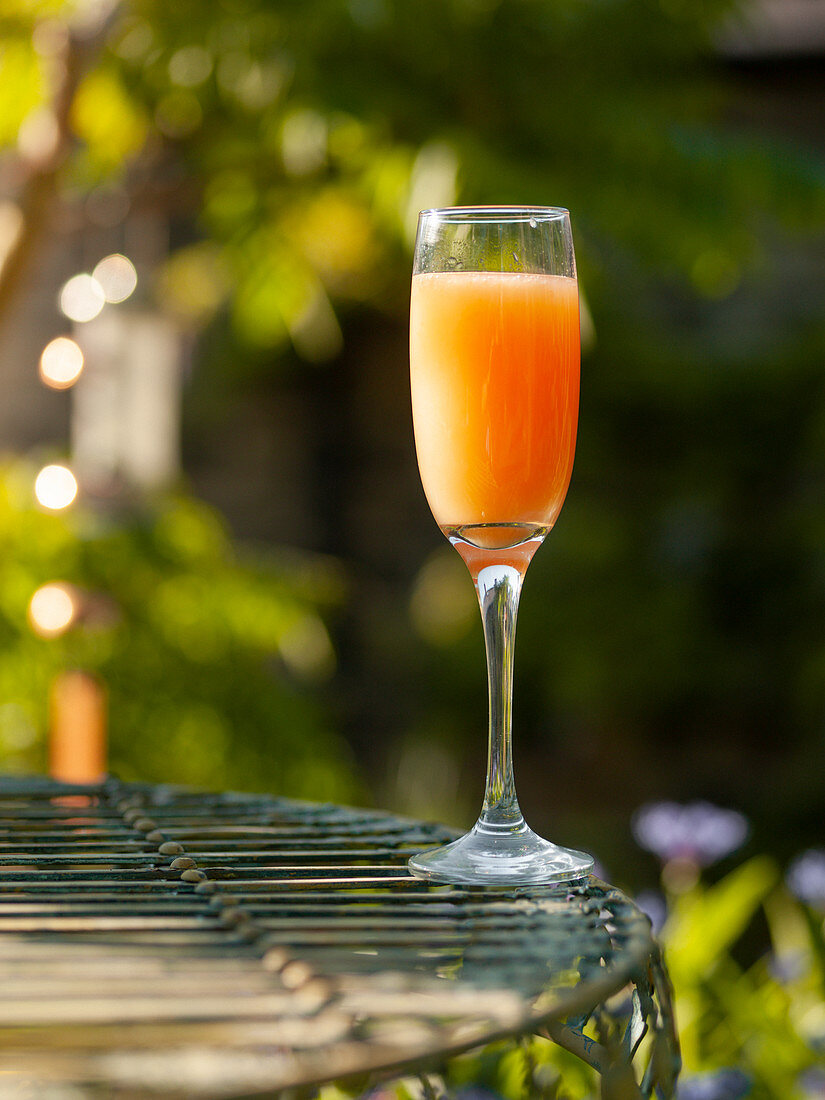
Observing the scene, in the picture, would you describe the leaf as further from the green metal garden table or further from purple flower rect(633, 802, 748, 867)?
the green metal garden table

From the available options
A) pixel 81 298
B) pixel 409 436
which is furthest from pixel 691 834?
pixel 409 436

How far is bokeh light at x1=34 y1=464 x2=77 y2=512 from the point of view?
1.59 metres

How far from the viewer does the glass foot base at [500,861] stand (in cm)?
65

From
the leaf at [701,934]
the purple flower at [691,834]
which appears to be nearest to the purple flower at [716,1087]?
the leaf at [701,934]

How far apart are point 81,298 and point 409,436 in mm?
2798

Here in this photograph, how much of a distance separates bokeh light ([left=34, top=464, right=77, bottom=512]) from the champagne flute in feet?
3.08

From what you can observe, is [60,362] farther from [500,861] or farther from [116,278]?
[500,861]

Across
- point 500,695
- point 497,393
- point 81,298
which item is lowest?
point 500,695

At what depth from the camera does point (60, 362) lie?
1605 mm

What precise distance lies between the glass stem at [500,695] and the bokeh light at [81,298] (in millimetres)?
1348

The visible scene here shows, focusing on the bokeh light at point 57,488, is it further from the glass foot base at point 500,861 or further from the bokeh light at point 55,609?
the glass foot base at point 500,861

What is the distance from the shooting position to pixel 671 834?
1747mm

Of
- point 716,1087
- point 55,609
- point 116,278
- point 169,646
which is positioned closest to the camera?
point 716,1087

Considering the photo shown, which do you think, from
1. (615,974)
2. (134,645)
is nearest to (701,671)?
(134,645)
